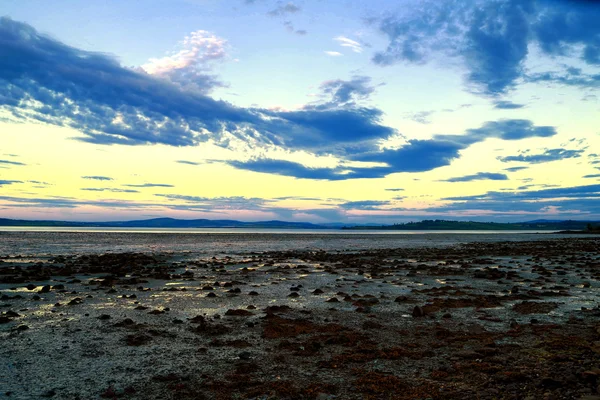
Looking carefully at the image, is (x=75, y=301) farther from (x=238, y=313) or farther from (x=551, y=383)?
(x=551, y=383)

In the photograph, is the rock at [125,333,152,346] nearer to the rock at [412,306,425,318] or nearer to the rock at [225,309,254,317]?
the rock at [225,309,254,317]

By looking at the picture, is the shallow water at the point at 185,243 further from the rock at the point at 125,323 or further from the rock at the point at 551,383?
the rock at the point at 551,383

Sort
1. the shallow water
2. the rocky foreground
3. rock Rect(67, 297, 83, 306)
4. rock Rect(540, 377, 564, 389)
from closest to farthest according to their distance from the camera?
rock Rect(540, 377, 564, 389) → the rocky foreground → rock Rect(67, 297, 83, 306) → the shallow water

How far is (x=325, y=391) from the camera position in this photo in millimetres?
8008

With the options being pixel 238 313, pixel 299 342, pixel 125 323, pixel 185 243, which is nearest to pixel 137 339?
pixel 125 323

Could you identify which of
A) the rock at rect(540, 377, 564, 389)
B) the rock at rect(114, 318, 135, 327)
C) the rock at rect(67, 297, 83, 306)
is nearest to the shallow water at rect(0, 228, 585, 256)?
the rock at rect(67, 297, 83, 306)

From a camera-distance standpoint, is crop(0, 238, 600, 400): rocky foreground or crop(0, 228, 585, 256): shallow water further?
crop(0, 228, 585, 256): shallow water

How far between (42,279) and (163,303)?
12.1m

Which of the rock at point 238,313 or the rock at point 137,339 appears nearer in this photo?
the rock at point 137,339

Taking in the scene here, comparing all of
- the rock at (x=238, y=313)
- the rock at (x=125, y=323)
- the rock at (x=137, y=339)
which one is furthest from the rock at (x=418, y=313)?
the rock at (x=125, y=323)

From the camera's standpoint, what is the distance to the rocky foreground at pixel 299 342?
8094mm

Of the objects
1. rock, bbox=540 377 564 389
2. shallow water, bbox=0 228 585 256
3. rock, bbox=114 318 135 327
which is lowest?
shallow water, bbox=0 228 585 256

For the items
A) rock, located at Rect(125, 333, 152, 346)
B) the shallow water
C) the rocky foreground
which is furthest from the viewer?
the shallow water

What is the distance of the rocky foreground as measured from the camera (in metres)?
8.09
